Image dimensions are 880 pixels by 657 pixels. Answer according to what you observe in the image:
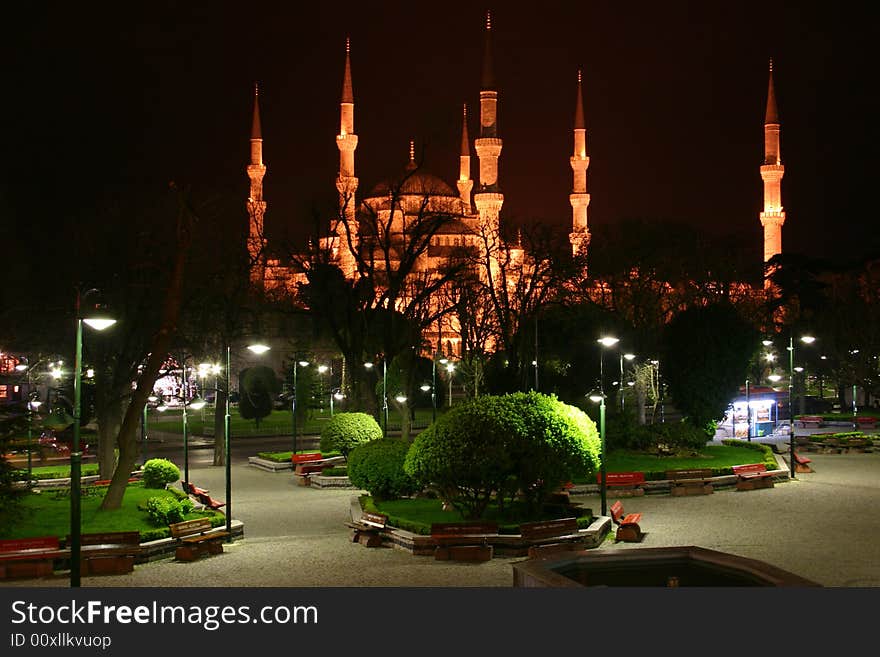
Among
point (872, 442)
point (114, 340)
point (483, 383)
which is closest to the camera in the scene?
point (114, 340)

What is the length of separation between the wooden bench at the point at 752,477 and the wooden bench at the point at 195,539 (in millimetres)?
13659

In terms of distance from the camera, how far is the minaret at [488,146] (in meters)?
67.0

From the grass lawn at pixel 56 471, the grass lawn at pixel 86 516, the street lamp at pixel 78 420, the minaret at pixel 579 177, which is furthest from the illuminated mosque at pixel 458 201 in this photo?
the street lamp at pixel 78 420

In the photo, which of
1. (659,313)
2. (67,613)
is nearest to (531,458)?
(67,613)

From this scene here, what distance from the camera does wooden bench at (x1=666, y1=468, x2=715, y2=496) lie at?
27.4 m

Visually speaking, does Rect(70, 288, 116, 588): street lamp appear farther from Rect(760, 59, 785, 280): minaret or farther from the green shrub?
Rect(760, 59, 785, 280): minaret

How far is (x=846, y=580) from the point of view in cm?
1630

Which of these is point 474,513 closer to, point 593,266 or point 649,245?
point 593,266

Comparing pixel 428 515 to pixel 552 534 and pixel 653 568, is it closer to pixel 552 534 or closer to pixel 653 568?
pixel 552 534

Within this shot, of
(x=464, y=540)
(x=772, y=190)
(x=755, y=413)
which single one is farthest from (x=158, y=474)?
(x=772, y=190)

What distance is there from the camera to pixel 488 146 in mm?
67062

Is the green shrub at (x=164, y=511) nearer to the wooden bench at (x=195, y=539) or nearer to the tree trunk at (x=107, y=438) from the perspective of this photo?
the wooden bench at (x=195, y=539)

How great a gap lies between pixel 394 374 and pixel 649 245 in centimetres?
2528

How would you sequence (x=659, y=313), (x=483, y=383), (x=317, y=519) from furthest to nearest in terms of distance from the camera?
(x=659, y=313), (x=483, y=383), (x=317, y=519)
